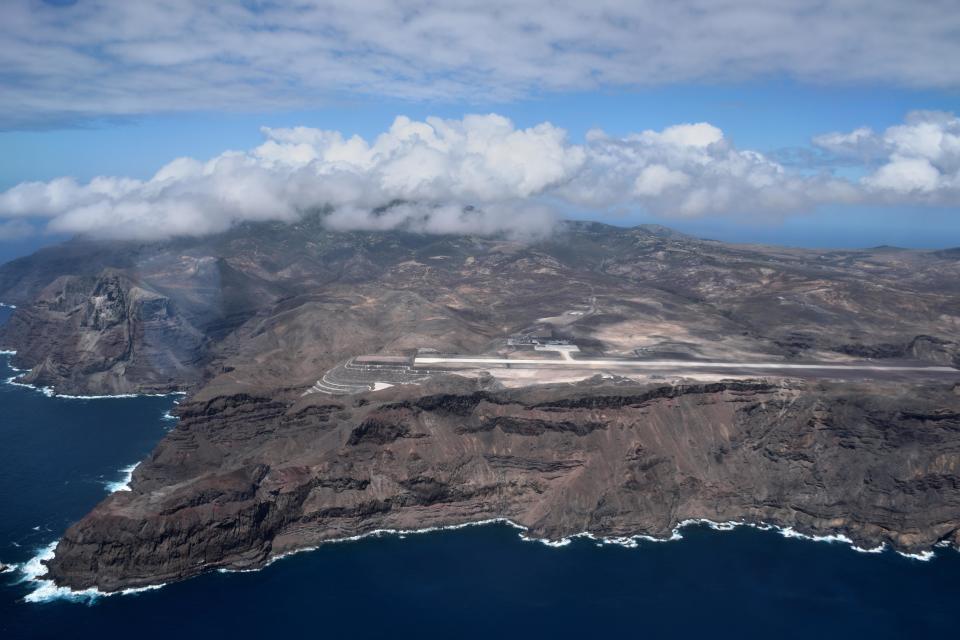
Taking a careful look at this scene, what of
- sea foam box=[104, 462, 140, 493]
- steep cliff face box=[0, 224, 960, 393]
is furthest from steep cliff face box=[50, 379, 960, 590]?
steep cliff face box=[0, 224, 960, 393]

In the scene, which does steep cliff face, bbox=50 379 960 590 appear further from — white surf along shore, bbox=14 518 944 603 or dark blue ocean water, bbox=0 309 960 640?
dark blue ocean water, bbox=0 309 960 640

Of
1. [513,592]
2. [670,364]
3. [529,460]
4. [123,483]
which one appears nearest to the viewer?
[513,592]

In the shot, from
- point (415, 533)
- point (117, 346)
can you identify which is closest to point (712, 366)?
point (415, 533)

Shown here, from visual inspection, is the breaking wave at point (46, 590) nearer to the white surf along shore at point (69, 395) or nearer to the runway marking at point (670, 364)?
the runway marking at point (670, 364)

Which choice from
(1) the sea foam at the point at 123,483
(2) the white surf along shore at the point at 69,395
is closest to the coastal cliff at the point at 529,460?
(1) the sea foam at the point at 123,483

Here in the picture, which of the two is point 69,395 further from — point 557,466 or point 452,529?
point 557,466

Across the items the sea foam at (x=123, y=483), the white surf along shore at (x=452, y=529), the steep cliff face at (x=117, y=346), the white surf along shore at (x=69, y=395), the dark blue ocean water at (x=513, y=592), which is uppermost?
the steep cliff face at (x=117, y=346)

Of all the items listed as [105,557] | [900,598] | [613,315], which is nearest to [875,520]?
[900,598]

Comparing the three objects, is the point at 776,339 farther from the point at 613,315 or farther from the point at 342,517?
the point at 342,517
